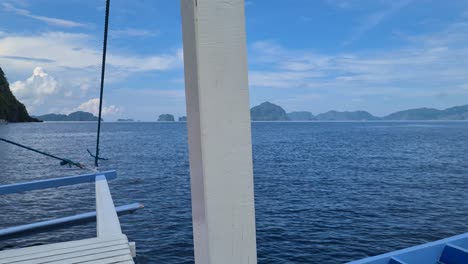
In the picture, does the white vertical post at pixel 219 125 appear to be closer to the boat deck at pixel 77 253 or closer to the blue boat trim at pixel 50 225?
the boat deck at pixel 77 253

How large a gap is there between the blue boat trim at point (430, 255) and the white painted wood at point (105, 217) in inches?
158

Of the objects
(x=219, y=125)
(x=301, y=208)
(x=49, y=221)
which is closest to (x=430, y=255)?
(x=219, y=125)

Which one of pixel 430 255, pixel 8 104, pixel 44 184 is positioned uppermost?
pixel 8 104

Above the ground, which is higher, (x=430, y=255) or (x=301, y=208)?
(x=430, y=255)

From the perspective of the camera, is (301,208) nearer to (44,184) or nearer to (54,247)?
(44,184)

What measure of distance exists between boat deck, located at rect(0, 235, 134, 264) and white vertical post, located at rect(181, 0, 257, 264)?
9.01 ft

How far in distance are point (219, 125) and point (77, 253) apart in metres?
3.57

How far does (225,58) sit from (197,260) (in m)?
0.92

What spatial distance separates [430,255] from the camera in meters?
5.54

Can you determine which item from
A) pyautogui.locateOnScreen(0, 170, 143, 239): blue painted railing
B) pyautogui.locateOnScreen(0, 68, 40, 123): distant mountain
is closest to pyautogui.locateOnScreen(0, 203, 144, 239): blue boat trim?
pyautogui.locateOnScreen(0, 170, 143, 239): blue painted railing

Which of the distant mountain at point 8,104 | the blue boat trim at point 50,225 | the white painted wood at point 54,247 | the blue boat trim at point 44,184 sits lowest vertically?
the blue boat trim at point 50,225

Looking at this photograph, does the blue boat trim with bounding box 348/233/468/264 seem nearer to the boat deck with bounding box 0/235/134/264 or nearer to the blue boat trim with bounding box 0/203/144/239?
the boat deck with bounding box 0/235/134/264

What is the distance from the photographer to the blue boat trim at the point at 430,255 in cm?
521

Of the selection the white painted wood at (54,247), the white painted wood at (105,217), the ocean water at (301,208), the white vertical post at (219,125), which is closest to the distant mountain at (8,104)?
the ocean water at (301,208)
